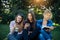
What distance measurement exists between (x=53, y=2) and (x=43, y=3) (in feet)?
2.58

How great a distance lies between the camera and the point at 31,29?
4.01 metres

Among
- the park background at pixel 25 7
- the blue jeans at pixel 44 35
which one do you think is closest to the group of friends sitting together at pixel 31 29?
the blue jeans at pixel 44 35

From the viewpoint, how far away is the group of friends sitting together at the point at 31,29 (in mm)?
4004

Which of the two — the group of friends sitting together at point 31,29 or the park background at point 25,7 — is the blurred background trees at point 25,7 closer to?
the park background at point 25,7

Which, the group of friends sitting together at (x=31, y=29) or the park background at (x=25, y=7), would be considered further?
the park background at (x=25, y=7)

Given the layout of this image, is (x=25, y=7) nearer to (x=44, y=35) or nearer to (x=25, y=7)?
(x=25, y=7)

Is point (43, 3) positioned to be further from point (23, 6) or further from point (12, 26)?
point (12, 26)

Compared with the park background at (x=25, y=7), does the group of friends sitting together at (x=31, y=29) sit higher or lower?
higher

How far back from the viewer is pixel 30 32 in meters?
4.01

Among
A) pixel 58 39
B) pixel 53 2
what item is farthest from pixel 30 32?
pixel 53 2

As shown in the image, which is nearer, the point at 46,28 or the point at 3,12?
the point at 46,28

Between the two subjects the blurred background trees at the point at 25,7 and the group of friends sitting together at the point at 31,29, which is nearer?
the group of friends sitting together at the point at 31,29

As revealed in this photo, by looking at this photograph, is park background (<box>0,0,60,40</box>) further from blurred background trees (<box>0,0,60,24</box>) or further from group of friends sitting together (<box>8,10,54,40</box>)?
group of friends sitting together (<box>8,10,54,40</box>)

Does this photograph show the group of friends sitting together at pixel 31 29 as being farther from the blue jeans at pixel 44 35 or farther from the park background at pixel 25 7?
the park background at pixel 25 7
